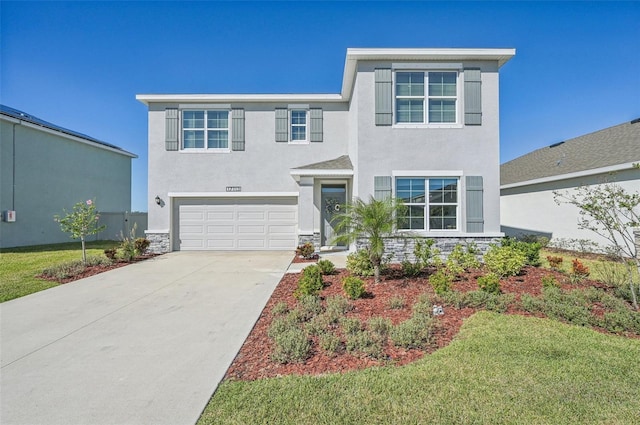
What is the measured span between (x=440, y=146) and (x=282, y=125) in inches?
251

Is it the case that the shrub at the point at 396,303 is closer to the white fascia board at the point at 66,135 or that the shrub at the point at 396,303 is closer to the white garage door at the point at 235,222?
the white garage door at the point at 235,222

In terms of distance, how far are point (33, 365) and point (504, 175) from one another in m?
20.9

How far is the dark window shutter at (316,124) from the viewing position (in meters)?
12.5

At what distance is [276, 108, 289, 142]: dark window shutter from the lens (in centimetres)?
1251

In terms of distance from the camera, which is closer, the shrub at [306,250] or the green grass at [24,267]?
the green grass at [24,267]

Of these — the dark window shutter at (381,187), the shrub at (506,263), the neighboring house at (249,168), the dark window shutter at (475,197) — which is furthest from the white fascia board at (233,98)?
the shrub at (506,263)

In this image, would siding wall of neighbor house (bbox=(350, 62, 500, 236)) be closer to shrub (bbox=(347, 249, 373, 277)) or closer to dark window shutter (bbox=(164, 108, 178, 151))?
shrub (bbox=(347, 249, 373, 277))

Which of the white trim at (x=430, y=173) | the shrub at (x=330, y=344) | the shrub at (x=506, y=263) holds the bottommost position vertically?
the shrub at (x=330, y=344)

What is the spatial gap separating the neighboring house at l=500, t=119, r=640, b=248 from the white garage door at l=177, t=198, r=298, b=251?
10.3 metres

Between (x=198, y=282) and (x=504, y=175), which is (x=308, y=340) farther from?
(x=504, y=175)

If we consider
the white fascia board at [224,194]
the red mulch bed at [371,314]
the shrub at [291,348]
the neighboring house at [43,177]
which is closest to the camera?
the red mulch bed at [371,314]

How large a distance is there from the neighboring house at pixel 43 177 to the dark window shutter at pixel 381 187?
15751 mm

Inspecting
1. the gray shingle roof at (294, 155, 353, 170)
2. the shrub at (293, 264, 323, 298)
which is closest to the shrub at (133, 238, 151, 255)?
the gray shingle roof at (294, 155, 353, 170)

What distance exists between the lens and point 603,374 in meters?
3.18
